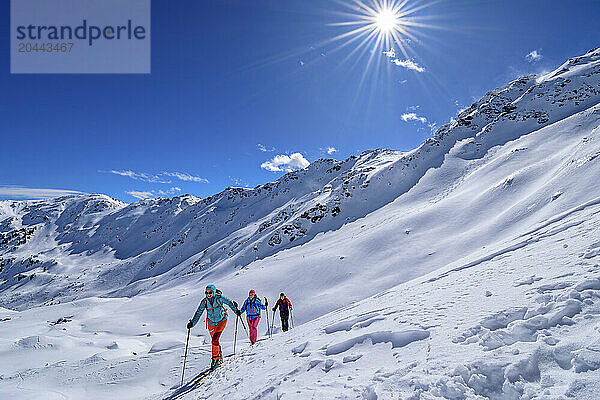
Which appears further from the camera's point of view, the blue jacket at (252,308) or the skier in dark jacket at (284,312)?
the skier in dark jacket at (284,312)

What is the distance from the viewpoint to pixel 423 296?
6.82 metres

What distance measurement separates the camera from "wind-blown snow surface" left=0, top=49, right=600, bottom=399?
3.49 meters

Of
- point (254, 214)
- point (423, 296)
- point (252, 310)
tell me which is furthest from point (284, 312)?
point (254, 214)

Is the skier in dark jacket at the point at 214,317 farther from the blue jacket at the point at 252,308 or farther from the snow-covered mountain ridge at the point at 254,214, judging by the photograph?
the snow-covered mountain ridge at the point at 254,214

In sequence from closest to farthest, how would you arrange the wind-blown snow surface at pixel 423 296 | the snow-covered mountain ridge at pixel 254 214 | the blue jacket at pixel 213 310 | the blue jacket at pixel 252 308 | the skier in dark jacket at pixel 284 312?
the wind-blown snow surface at pixel 423 296 → the blue jacket at pixel 213 310 → the blue jacket at pixel 252 308 → the skier in dark jacket at pixel 284 312 → the snow-covered mountain ridge at pixel 254 214

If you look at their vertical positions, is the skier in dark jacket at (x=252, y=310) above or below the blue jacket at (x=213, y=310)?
below

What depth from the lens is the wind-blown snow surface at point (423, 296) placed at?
3.49 m

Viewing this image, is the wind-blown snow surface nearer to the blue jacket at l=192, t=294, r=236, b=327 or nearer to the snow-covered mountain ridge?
the snow-covered mountain ridge

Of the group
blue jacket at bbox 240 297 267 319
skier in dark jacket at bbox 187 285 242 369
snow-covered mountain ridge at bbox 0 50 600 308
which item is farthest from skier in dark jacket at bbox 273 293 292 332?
snow-covered mountain ridge at bbox 0 50 600 308

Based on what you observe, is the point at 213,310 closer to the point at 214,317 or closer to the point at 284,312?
the point at 214,317

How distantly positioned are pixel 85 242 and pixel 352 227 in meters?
126

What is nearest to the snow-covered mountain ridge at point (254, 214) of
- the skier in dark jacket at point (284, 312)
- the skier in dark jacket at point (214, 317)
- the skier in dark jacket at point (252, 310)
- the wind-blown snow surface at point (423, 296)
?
the wind-blown snow surface at point (423, 296)

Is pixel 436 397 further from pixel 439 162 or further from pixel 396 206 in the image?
pixel 439 162

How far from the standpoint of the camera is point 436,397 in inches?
120
